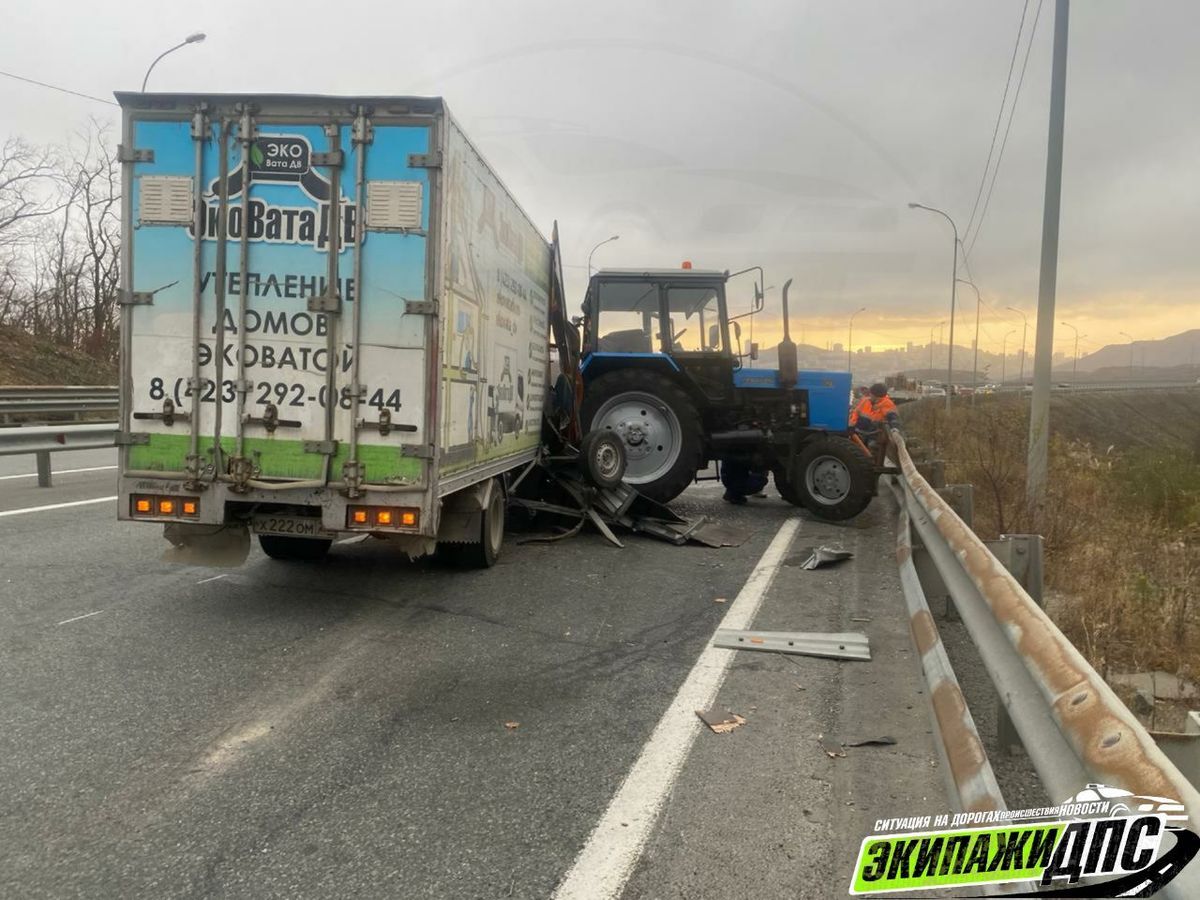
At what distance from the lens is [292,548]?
292 inches

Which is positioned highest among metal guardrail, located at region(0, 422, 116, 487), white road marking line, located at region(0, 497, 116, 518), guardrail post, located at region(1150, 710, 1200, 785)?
metal guardrail, located at region(0, 422, 116, 487)

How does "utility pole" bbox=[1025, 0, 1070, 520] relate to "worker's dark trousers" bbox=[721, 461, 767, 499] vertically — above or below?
above

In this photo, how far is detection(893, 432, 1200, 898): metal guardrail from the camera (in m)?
1.66

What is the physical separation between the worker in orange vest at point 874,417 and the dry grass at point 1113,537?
1104 millimetres

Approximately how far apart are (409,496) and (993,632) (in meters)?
3.64

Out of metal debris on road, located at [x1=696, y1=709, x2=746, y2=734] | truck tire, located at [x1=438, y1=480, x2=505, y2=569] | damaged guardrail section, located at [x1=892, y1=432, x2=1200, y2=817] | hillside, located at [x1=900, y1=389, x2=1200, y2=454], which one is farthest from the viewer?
hillside, located at [x1=900, y1=389, x2=1200, y2=454]

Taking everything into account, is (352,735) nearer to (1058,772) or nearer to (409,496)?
(409,496)

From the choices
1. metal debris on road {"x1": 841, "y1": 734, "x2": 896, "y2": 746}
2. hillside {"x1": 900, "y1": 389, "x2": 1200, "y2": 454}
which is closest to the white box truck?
metal debris on road {"x1": 841, "y1": 734, "x2": 896, "y2": 746}

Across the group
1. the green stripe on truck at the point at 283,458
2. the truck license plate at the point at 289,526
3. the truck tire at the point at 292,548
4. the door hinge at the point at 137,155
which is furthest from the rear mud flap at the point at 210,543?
the door hinge at the point at 137,155

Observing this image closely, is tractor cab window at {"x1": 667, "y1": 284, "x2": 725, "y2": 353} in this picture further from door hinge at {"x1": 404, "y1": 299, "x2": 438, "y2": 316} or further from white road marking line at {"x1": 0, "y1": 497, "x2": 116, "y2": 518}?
white road marking line at {"x1": 0, "y1": 497, "x2": 116, "y2": 518}

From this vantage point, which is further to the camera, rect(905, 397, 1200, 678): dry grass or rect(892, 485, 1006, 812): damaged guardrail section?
rect(905, 397, 1200, 678): dry grass

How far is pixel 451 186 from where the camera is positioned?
A: 223 inches

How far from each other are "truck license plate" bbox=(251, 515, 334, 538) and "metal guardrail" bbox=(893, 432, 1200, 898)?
3879 millimetres

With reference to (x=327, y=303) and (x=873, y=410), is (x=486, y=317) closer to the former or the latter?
(x=327, y=303)
